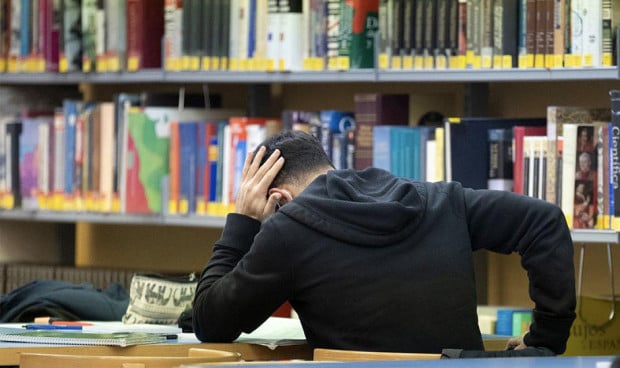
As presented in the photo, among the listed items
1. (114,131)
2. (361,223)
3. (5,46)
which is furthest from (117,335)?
(5,46)

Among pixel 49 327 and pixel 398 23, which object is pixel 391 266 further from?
pixel 398 23

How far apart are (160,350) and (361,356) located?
46 cm

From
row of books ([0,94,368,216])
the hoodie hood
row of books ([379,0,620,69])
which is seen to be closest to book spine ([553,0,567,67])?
row of books ([379,0,620,69])

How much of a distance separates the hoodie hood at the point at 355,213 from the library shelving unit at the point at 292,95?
1320 millimetres

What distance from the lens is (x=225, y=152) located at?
4664 millimetres

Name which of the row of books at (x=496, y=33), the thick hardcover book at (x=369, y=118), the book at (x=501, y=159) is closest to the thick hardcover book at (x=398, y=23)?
the row of books at (x=496, y=33)

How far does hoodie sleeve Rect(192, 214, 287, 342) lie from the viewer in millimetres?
2691

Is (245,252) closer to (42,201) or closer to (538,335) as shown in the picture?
(538,335)

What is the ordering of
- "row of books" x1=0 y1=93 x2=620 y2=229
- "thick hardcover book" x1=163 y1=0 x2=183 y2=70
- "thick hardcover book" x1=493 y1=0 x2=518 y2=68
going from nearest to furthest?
1. "row of books" x1=0 y1=93 x2=620 y2=229
2. "thick hardcover book" x1=493 y1=0 x2=518 y2=68
3. "thick hardcover book" x1=163 y1=0 x2=183 y2=70

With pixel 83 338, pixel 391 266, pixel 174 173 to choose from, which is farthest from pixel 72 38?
pixel 391 266

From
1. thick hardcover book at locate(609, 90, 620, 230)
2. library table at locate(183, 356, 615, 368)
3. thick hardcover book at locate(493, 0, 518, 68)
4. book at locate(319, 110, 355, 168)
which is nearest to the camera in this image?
library table at locate(183, 356, 615, 368)

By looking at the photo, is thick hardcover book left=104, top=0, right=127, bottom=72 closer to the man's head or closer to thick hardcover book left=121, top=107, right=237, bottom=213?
thick hardcover book left=121, top=107, right=237, bottom=213

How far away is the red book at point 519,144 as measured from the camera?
404 cm

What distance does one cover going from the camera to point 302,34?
14.7 ft
